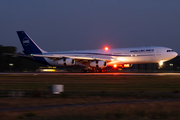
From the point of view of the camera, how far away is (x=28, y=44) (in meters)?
57.3

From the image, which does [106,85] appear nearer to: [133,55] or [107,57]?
[133,55]

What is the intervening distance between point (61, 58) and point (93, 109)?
37948 millimetres

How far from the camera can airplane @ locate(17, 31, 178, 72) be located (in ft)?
155

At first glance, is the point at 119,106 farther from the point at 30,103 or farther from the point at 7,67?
the point at 7,67

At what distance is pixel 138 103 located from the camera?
14562mm

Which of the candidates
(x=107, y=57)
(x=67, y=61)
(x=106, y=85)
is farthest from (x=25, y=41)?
(x=106, y=85)

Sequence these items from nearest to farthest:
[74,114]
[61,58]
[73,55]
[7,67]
→ [74,114] < [61,58] < [73,55] < [7,67]

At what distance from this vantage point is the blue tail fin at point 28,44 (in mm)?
57188

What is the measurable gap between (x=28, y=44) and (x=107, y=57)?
1954 cm

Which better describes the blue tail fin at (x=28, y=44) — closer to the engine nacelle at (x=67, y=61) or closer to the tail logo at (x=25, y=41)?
the tail logo at (x=25, y=41)

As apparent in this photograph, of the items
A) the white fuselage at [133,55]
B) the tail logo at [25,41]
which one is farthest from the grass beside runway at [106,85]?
the tail logo at [25,41]

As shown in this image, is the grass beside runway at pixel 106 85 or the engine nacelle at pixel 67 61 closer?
the grass beside runway at pixel 106 85

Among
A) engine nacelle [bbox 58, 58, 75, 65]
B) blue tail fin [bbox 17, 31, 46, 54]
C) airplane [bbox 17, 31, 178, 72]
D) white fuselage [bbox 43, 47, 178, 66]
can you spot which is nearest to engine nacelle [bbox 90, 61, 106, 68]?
airplane [bbox 17, 31, 178, 72]

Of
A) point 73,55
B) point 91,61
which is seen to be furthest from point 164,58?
point 73,55
